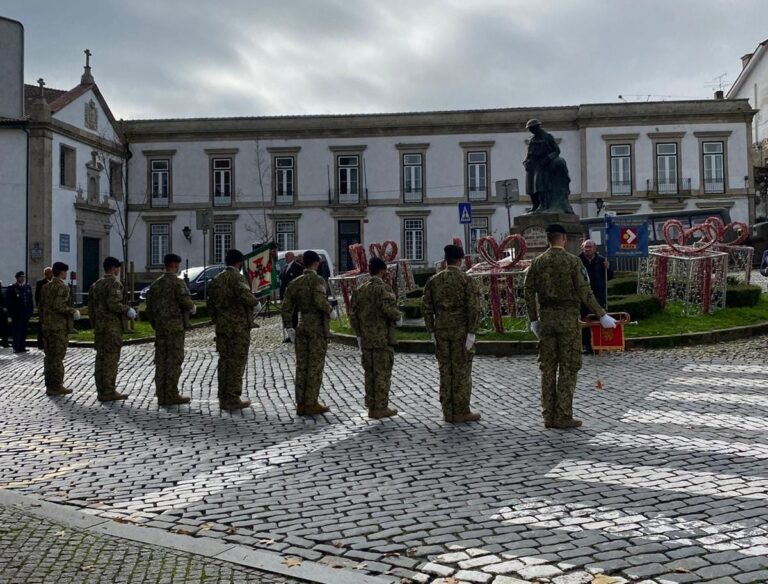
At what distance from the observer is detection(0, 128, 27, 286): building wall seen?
108 feet

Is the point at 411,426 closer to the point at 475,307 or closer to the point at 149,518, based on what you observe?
the point at 475,307

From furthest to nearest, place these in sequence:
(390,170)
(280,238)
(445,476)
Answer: (280,238) < (390,170) < (445,476)

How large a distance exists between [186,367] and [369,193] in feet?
93.6

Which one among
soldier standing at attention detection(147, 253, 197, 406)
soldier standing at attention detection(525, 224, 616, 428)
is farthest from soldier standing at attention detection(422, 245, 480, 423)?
soldier standing at attention detection(147, 253, 197, 406)

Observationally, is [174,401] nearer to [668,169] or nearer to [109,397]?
[109,397]

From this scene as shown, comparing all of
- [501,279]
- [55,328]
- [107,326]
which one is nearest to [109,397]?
[107,326]

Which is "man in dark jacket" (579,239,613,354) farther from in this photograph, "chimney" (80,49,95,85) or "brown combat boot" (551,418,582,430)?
"chimney" (80,49,95,85)

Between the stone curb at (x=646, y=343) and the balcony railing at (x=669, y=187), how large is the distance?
85.1 feet

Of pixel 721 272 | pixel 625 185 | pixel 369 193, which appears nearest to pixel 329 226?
pixel 369 193

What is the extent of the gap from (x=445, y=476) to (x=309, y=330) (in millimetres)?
3358

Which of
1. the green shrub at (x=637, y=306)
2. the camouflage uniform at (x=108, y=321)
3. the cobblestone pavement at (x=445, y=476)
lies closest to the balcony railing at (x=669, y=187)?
the green shrub at (x=637, y=306)

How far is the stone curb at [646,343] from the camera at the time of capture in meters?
13.7

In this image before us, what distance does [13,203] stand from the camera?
33.2m

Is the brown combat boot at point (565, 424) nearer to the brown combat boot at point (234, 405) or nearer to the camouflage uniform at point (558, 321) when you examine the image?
the camouflage uniform at point (558, 321)
